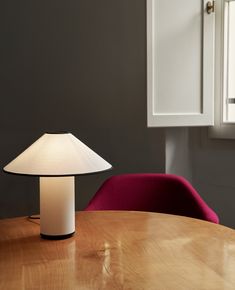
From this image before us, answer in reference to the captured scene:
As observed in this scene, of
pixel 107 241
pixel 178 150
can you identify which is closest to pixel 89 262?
pixel 107 241

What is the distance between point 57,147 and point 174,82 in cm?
114

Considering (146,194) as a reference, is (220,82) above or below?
above

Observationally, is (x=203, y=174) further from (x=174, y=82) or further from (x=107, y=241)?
(x=107, y=241)

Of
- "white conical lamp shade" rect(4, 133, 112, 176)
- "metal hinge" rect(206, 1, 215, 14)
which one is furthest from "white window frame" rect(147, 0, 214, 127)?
"white conical lamp shade" rect(4, 133, 112, 176)

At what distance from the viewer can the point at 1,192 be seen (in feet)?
7.54

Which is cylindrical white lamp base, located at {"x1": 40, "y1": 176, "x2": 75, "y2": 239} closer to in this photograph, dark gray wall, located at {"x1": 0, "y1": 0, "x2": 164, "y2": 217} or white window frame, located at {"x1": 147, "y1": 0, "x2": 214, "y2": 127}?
white window frame, located at {"x1": 147, "y1": 0, "x2": 214, "y2": 127}

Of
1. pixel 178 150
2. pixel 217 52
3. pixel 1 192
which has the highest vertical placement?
pixel 217 52

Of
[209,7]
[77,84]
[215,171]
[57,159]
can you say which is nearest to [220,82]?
[209,7]

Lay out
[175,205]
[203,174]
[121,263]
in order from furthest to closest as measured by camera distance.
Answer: [203,174] < [175,205] < [121,263]

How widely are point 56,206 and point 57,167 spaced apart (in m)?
0.14

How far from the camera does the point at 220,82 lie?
2.38m

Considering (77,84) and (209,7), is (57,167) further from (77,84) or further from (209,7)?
(209,7)

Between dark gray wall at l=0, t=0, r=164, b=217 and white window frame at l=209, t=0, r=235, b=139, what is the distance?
33 centimetres

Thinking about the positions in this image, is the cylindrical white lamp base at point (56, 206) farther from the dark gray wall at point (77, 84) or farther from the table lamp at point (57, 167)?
the dark gray wall at point (77, 84)
